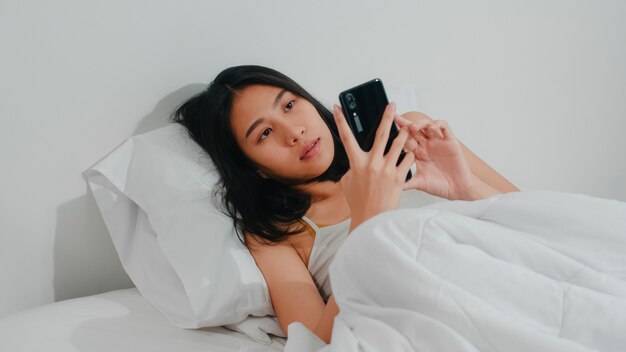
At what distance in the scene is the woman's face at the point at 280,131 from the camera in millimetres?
1195

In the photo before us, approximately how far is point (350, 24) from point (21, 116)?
0.81m

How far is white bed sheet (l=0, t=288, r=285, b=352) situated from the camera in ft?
3.23

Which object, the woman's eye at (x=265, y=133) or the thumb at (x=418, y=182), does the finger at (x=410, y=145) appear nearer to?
the thumb at (x=418, y=182)

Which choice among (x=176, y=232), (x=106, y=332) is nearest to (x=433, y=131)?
(x=176, y=232)

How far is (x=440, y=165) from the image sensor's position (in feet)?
3.95

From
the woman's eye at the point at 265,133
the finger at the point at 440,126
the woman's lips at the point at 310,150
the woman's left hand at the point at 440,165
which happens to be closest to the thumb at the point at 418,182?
the woman's left hand at the point at 440,165

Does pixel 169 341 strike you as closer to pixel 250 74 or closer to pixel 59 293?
pixel 59 293

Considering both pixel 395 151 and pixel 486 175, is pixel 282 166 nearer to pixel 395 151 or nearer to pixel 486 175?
pixel 395 151

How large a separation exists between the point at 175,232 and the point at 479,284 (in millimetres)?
614

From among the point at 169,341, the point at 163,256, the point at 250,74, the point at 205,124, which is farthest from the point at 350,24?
the point at 169,341

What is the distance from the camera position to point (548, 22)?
1.75 metres

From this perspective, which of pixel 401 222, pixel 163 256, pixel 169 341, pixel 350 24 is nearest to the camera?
pixel 401 222

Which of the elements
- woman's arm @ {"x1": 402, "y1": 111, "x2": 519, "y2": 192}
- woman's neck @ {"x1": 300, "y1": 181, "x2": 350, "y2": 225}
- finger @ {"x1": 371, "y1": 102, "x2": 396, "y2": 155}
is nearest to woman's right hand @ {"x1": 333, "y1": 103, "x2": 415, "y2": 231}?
finger @ {"x1": 371, "y1": 102, "x2": 396, "y2": 155}

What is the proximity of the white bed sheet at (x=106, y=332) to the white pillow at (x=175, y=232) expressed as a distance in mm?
31
